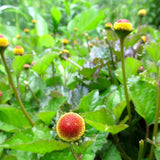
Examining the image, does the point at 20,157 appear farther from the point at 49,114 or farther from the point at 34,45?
the point at 34,45

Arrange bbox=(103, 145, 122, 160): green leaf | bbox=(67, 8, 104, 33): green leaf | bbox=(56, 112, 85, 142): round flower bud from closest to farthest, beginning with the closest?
bbox=(56, 112, 85, 142): round flower bud < bbox=(103, 145, 122, 160): green leaf < bbox=(67, 8, 104, 33): green leaf

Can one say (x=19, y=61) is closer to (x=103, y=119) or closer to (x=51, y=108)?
(x=51, y=108)

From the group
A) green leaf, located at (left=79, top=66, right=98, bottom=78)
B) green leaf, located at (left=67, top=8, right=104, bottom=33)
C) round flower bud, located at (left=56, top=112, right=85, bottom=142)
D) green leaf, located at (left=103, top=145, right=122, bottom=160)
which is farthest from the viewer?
green leaf, located at (left=67, top=8, right=104, bottom=33)

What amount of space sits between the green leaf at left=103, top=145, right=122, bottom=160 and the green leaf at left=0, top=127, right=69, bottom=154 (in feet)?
0.47

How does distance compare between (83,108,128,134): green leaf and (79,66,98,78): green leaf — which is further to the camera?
(79,66,98,78): green leaf

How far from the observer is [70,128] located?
1.50 ft

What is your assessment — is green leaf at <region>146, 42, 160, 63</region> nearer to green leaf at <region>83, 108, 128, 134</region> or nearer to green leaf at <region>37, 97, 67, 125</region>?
green leaf at <region>83, 108, 128, 134</region>

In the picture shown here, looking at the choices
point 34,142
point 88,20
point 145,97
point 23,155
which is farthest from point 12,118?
point 88,20

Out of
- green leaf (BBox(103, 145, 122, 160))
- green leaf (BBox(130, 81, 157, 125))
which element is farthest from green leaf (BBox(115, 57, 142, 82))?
green leaf (BBox(103, 145, 122, 160))

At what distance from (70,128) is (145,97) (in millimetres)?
267

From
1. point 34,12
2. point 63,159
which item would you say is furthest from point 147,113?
point 34,12

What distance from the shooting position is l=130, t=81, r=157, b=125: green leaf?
592mm

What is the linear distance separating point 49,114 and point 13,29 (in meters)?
1.81

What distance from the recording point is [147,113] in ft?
1.94
